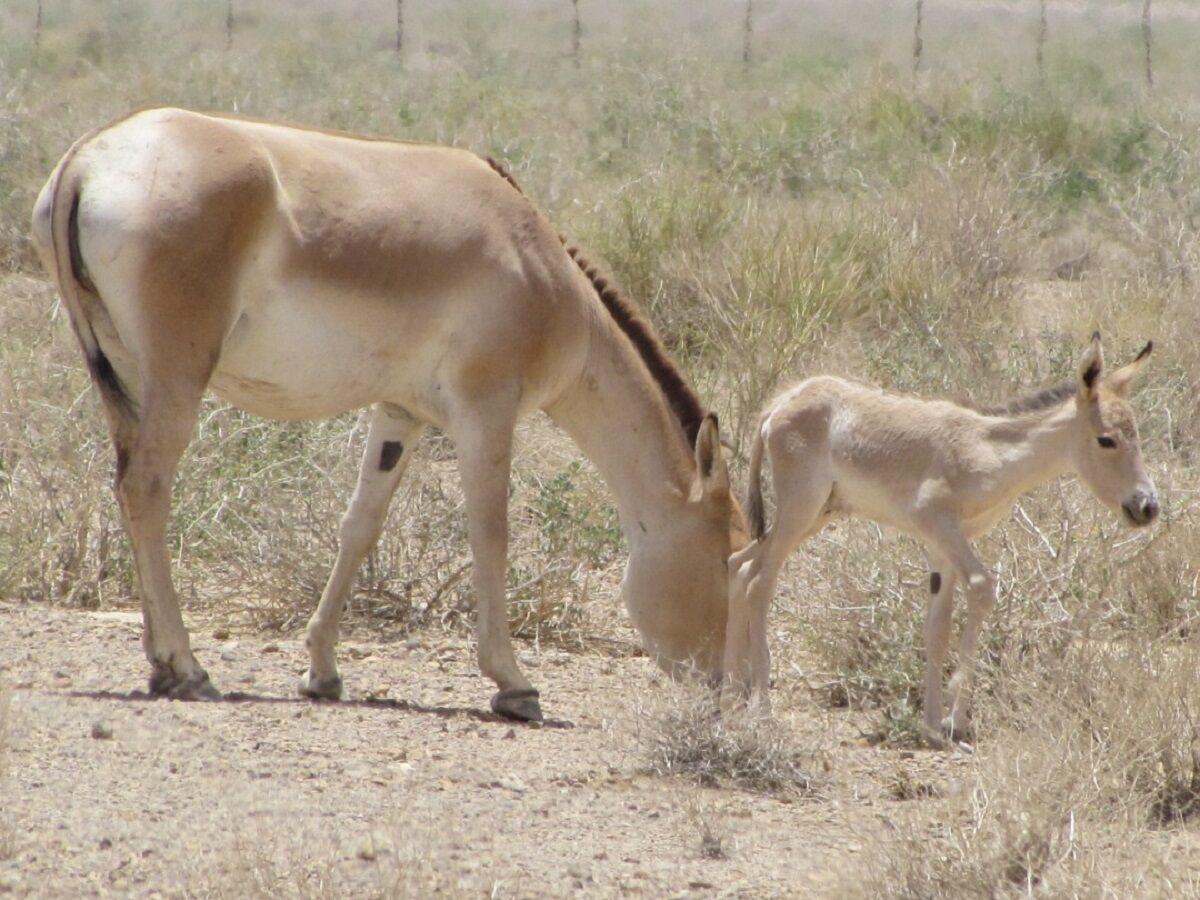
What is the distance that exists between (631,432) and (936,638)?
4.92 ft

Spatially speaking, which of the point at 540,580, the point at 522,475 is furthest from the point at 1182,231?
the point at 540,580

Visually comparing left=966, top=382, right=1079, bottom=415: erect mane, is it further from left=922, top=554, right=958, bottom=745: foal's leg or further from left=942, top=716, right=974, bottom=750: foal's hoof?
left=942, top=716, right=974, bottom=750: foal's hoof

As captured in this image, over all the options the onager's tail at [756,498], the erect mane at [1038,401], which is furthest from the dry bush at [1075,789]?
the onager's tail at [756,498]

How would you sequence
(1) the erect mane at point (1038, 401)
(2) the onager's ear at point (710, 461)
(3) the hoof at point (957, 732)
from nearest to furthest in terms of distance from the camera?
(3) the hoof at point (957, 732) → (1) the erect mane at point (1038, 401) → (2) the onager's ear at point (710, 461)

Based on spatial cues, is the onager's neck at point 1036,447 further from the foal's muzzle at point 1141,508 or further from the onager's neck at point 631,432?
the onager's neck at point 631,432

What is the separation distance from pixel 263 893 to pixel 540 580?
420 cm

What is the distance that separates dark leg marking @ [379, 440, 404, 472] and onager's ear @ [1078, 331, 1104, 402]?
8.82 ft

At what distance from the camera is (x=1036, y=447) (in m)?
A: 6.55

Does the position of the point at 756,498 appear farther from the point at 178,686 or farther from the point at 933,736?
the point at 178,686

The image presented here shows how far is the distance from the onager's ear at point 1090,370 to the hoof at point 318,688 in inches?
121

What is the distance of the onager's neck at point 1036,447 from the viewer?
6.52 m

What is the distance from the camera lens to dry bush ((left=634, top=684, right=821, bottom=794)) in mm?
5957

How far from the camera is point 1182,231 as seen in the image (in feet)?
43.1

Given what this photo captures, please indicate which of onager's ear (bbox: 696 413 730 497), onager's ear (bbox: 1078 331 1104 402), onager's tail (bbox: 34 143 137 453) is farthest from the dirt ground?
onager's ear (bbox: 1078 331 1104 402)
